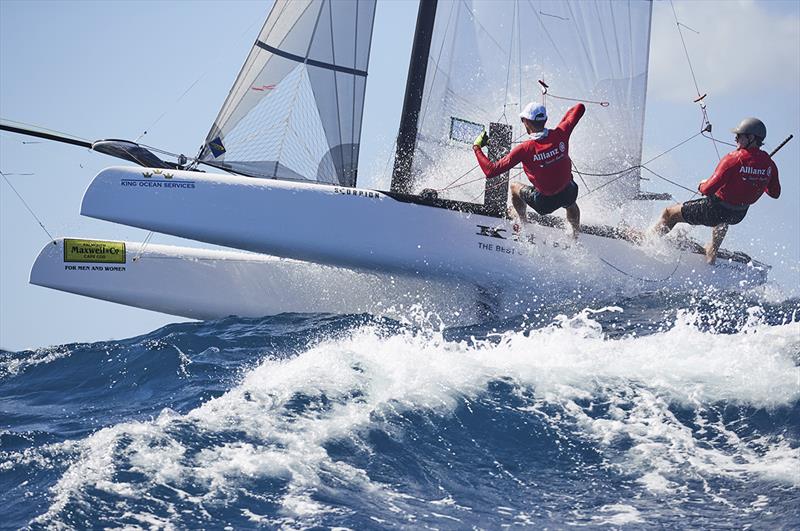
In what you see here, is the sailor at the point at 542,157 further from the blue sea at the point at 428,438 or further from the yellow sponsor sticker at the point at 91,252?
the yellow sponsor sticker at the point at 91,252

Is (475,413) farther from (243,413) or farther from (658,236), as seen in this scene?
(658,236)

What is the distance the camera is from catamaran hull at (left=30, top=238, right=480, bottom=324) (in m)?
7.80

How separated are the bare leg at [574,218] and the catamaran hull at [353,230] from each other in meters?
0.08

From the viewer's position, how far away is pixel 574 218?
7.20 metres

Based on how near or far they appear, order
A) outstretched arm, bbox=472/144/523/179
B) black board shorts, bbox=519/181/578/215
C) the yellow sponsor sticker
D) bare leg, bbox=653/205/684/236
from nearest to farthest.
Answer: outstretched arm, bbox=472/144/523/179 < black board shorts, bbox=519/181/578/215 < bare leg, bbox=653/205/684/236 < the yellow sponsor sticker

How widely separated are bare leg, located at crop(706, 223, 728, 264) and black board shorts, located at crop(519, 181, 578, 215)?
133cm

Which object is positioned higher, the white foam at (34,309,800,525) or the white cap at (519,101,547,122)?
the white cap at (519,101,547,122)

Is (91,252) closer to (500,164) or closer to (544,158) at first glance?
(500,164)

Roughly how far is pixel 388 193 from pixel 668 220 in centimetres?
234

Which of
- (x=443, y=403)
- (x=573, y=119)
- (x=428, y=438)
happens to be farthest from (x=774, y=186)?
(x=428, y=438)

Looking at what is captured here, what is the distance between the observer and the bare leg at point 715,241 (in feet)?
24.2

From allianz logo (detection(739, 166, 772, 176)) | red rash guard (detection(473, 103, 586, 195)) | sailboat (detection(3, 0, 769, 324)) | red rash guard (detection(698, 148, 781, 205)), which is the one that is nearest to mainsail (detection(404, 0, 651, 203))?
Result: sailboat (detection(3, 0, 769, 324))

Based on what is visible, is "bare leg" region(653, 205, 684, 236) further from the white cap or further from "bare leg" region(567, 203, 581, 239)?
the white cap

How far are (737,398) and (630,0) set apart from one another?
5511 mm
